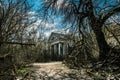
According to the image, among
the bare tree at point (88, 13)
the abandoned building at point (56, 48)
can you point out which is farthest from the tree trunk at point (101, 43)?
the abandoned building at point (56, 48)

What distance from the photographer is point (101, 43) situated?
12.7 metres

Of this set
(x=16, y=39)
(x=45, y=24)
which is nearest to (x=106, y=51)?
(x=45, y=24)

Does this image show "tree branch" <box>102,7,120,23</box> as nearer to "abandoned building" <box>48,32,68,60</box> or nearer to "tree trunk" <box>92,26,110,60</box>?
"tree trunk" <box>92,26,110,60</box>

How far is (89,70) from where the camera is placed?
11.4 metres

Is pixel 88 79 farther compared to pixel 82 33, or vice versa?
pixel 82 33

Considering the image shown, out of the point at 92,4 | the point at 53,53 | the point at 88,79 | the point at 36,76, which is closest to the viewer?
the point at 88,79

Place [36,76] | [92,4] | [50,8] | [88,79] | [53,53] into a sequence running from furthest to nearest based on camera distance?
[53,53] < [50,8] < [92,4] < [36,76] < [88,79]

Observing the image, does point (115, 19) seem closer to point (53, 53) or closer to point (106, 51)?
point (106, 51)

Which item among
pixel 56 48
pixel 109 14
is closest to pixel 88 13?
pixel 109 14

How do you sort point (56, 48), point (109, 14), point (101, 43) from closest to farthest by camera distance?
1. point (109, 14)
2. point (101, 43)
3. point (56, 48)

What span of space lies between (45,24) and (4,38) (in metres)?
3.44

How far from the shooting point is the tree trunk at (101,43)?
484 inches

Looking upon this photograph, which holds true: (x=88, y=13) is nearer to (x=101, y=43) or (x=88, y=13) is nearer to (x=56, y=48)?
(x=101, y=43)

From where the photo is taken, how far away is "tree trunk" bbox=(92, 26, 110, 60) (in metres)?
12.3
